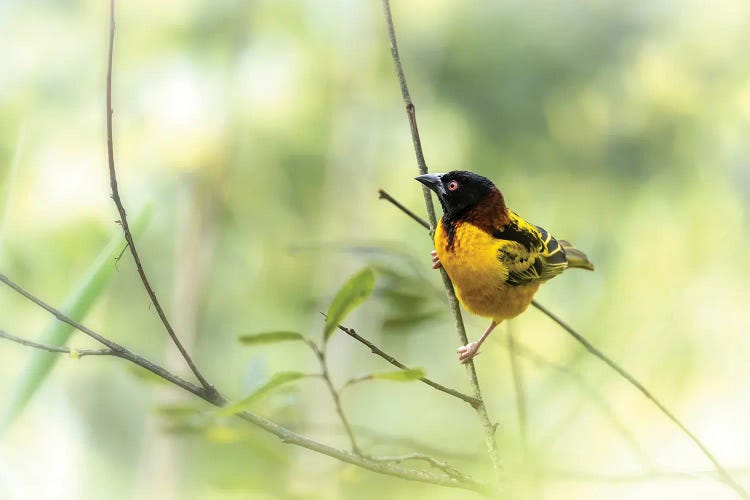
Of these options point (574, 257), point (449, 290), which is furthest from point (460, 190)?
point (449, 290)

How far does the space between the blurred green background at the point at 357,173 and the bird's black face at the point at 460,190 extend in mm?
537

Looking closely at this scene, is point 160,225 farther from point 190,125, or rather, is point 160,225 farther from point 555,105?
point 555,105

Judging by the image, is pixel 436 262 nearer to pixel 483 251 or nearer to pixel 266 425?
pixel 483 251

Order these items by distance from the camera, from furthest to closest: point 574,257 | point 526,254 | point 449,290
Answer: point 574,257
point 526,254
point 449,290

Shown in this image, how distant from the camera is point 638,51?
3053 millimetres

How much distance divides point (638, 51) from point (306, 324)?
5.73 feet

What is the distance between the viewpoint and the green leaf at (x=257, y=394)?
0.55 metres

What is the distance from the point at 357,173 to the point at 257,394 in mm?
2608

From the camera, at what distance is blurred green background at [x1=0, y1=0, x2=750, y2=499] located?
7.97 feet

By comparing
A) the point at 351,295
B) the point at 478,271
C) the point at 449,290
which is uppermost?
the point at 478,271

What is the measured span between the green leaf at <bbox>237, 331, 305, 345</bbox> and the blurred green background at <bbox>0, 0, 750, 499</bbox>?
1.50m

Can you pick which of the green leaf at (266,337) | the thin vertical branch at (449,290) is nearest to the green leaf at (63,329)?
the green leaf at (266,337)

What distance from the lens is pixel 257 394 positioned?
0.57 meters

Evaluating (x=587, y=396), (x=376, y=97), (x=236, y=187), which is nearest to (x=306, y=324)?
(x=236, y=187)
